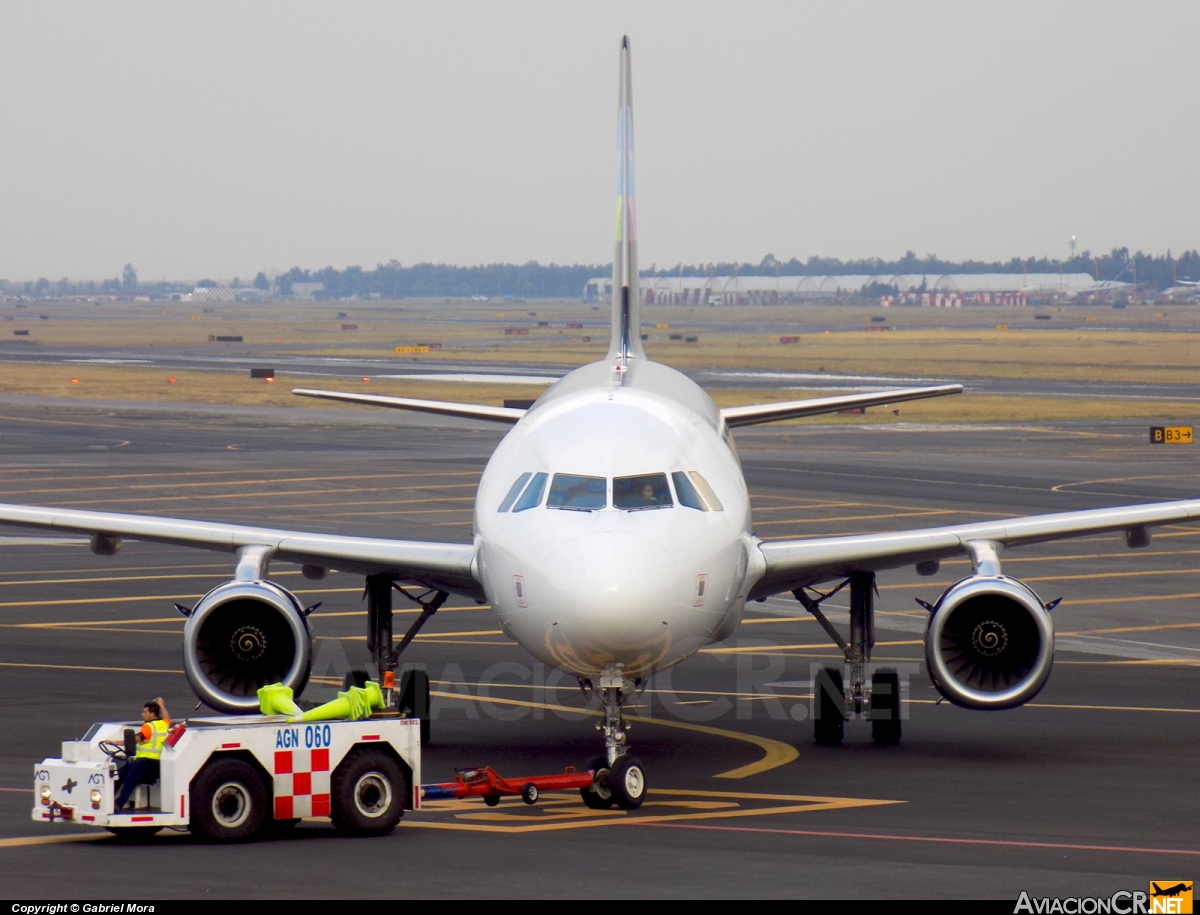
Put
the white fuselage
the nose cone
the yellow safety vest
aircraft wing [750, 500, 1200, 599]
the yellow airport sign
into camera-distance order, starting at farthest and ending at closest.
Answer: the yellow airport sign → aircraft wing [750, 500, 1200, 599] → the white fuselage → the nose cone → the yellow safety vest

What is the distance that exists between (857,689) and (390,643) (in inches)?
250

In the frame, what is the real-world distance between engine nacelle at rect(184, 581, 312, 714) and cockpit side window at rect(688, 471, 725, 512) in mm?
5215

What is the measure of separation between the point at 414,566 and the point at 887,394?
9.99 m

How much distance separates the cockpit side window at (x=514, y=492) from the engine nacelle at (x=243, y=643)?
325cm

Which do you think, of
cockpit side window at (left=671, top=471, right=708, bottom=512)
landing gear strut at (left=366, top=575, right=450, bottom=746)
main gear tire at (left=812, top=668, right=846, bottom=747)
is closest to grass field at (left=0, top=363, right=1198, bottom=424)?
main gear tire at (left=812, top=668, right=846, bottom=747)

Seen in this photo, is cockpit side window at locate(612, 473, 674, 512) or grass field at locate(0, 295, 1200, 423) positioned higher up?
grass field at locate(0, 295, 1200, 423)

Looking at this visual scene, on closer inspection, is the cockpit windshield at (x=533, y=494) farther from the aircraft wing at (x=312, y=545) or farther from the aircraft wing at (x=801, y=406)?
the aircraft wing at (x=801, y=406)

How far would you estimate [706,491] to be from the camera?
834 inches

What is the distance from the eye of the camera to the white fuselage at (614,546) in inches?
750

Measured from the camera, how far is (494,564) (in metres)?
20.8

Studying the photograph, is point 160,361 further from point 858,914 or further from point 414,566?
point 858,914

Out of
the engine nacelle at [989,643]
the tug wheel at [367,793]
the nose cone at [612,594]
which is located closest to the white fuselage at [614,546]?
the nose cone at [612,594]

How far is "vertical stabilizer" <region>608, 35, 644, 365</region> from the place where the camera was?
2947 centimetres

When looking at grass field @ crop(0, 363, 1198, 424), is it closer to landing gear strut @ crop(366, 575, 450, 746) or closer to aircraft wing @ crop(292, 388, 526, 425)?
aircraft wing @ crop(292, 388, 526, 425)
